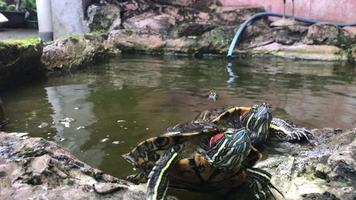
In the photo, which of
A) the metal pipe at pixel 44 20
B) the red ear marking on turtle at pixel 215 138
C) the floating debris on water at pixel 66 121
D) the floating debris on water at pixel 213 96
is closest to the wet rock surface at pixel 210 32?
the metal pipe at pixel 44 20

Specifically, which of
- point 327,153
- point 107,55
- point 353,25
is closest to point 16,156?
point 327,153

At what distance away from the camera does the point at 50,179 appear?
229 cm

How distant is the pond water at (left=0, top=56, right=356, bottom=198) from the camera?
13.9ft

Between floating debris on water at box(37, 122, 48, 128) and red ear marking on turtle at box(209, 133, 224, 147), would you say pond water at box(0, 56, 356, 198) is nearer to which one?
floating debris on water at box(37, 122, 48, 128)

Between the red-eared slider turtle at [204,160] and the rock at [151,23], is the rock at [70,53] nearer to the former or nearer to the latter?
the rock at [151,23]

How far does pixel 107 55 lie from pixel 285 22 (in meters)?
4.60

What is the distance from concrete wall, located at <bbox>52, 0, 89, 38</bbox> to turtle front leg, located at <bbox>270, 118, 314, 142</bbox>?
9930 mm

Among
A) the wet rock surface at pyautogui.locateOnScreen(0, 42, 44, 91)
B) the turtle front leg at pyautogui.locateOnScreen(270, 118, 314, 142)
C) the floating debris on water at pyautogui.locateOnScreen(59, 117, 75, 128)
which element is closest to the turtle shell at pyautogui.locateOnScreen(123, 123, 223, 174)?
the turtle front leg at pyautogui.locateOnScreen(270, 118, 314, 142)

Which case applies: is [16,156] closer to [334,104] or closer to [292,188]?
[292,188]

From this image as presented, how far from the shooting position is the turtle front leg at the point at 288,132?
320 cm

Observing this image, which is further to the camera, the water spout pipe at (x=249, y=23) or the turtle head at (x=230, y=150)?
the water spout pipe at (x=249, y=23)

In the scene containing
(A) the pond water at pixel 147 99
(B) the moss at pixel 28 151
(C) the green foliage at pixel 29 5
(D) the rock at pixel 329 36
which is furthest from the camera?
(C) the green foliage at pixel 29 5

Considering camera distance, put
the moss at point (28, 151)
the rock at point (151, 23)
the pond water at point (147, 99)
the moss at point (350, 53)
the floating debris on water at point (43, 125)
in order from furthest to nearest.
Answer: the rock at point (151, 23), the moss at point (350, 53), the floating debris on water at point (43, 125), the pond water at point (147, 99), the moss at point (28, 151)

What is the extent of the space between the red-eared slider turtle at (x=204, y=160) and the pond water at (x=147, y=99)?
294mm
